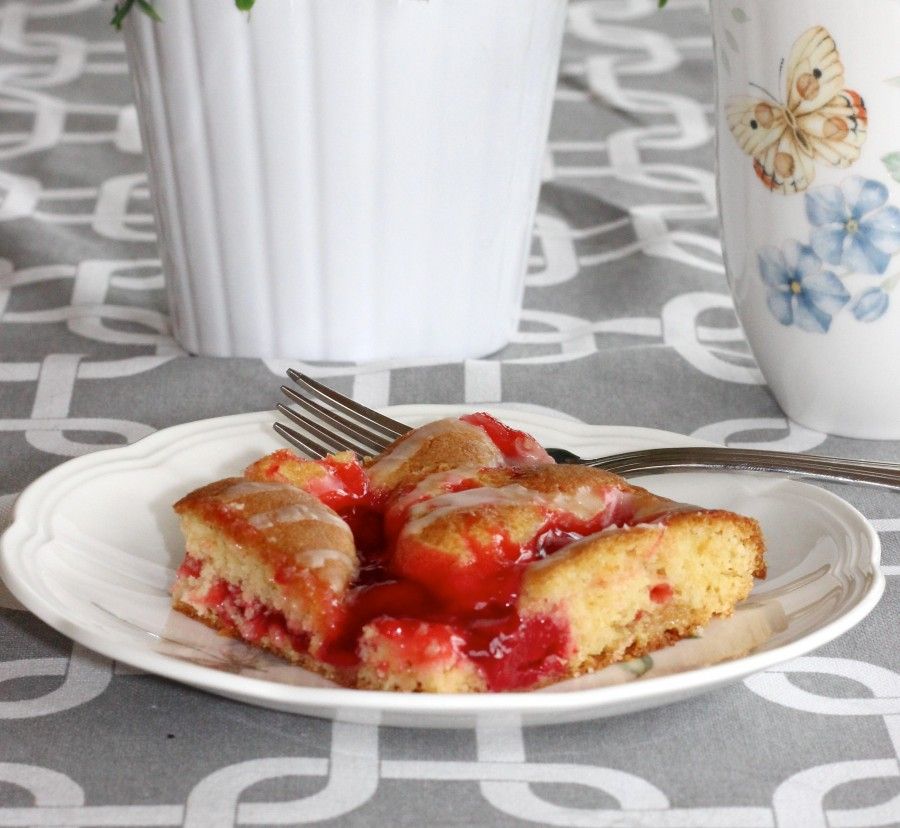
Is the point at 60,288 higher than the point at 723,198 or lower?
lower

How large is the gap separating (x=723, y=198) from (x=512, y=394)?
8.9 inches

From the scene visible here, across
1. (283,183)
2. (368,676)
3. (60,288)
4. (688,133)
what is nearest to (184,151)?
(283,183)

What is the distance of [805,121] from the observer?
0.92 m

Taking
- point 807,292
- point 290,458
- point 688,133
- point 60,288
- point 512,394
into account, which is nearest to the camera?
point 290,458

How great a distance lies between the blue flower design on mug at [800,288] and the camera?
965 millimetres

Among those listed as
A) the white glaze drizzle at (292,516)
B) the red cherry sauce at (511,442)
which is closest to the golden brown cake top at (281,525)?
the white glaze drizzle at (292,516)

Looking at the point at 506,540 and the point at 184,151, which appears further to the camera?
the point at 184,151

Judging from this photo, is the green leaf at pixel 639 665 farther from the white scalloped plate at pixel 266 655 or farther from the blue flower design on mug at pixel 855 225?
the blue flower design on mug at pixel 855 225

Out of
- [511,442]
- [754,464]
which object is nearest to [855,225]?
[754,464]

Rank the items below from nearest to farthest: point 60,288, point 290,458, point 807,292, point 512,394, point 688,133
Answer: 1. point 290,458
2. point 807,292
3. point 512,394
4. point 60,288
5. point 688,133

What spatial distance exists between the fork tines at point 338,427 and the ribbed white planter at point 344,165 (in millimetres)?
170

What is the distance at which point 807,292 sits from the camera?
979mm

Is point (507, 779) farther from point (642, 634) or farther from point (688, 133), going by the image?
point (688, 133)

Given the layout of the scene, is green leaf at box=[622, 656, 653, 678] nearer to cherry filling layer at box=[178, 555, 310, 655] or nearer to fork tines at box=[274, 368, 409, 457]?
cherry filling layer at box=[178, 555, 310, 655]
